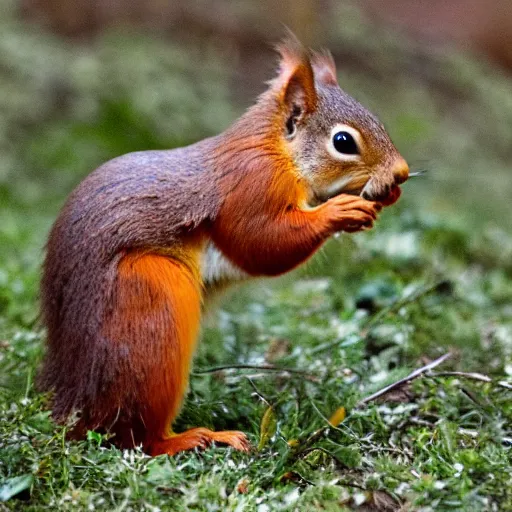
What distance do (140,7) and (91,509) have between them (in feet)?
28.5

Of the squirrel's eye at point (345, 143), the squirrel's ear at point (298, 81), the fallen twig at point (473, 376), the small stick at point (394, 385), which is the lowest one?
the small stick at point (394, 385)

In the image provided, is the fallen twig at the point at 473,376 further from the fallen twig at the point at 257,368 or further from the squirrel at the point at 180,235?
the squirrel at the point at 180,235

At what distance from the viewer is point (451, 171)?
9258mm

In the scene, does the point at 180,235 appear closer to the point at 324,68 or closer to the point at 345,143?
the point at 345,143

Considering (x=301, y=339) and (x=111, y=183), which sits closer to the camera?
(x=111, y=183)

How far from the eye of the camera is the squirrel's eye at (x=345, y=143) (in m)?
3.41

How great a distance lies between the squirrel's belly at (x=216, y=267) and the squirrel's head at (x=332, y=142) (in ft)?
1.50

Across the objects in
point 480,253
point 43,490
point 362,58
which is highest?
point 362,58

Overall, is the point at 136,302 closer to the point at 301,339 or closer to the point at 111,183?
the point at 111,183

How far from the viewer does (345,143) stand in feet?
11.2

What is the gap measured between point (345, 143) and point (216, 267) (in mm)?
746

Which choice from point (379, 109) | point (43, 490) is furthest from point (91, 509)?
point (379, 109)

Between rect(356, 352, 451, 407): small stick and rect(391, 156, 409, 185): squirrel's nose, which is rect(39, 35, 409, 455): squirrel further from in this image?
rect(356, 352, 451, 407): small stick

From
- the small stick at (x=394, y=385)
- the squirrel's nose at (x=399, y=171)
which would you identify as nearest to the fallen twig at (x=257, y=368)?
the small stick at (x=394, y=385)
